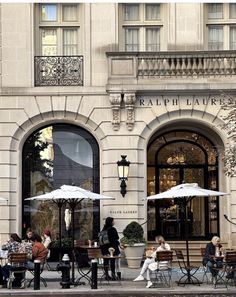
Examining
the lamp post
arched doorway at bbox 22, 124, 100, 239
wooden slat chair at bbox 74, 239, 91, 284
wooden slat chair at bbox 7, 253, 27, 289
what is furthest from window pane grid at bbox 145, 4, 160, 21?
wooden slat chair at bbox 7, 253, 27, 289

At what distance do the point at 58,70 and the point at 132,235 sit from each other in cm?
638

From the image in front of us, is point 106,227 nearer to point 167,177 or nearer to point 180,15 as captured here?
point 167,177

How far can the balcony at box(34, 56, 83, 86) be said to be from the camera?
23.2m

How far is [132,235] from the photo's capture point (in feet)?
70.9

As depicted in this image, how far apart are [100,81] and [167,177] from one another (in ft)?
15.0

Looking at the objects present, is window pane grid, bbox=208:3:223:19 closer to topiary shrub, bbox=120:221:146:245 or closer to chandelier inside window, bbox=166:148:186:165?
chandelier inside window, bbox=166:148:186:165

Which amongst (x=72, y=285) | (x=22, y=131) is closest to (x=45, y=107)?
(x=22, y=131)

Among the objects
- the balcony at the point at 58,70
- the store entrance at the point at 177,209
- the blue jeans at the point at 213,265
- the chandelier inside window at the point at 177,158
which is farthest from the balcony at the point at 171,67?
the blue jeans at the point at 213,265

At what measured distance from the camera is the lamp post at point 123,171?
2222cm

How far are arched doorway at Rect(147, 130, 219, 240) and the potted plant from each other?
111 inches

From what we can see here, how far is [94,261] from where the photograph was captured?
56.9 feet

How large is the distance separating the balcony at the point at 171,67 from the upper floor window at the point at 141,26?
1.07m

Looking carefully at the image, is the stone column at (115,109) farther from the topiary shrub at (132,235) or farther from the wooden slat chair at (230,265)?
the wooden slat chair at (230,265)

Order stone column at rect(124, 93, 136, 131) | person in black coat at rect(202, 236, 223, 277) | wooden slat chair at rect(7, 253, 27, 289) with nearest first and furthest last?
wooden slat chair at rect(7, 253, 27, 289), person in black coat at rect(202, 236, 223, 277), stone column at rect(124, 93, 136, 131)
